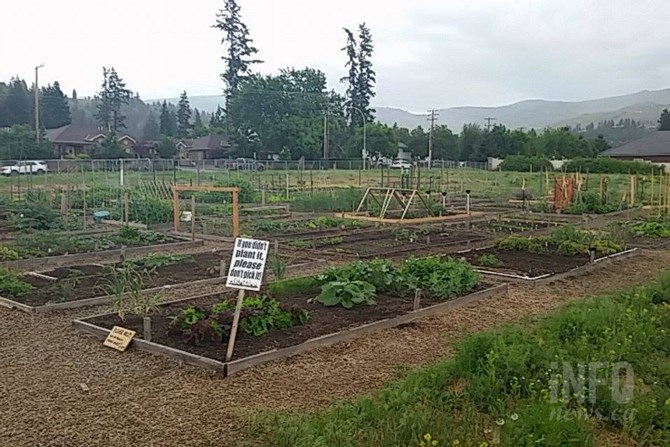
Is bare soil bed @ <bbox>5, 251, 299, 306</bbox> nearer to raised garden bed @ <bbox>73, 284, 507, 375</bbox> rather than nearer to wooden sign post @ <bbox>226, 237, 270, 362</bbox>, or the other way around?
raised garden bed @ <bbox>73, 284, 507, 375</bbox>

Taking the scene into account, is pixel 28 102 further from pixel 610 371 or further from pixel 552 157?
pixel 610 371

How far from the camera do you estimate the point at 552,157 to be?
56500mm

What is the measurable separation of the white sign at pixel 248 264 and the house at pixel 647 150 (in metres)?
59.8

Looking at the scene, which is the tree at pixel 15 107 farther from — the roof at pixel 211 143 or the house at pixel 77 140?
the roof at pixel 211 143

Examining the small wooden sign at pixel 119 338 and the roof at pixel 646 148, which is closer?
the small wooden sign at pixel 119 338

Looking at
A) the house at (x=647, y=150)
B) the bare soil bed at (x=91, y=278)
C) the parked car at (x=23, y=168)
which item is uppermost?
the house at (x=647, y=150)

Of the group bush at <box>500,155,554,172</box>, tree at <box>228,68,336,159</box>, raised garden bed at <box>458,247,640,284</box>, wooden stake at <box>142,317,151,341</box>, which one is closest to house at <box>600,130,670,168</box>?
bush at <box>500,155,554,172</box>

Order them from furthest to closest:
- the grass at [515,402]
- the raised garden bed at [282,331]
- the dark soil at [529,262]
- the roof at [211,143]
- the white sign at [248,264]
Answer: the roof at [211,143], the dark soil at [529,262], the raised garden bed at [282,331], the white sign at [248,264], the grass at [515,402]

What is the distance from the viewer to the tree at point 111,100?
8494cm

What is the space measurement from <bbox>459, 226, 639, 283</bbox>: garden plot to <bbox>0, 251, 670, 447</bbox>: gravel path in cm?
292

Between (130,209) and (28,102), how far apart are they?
69167mm

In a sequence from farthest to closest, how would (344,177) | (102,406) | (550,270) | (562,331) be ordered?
(344,177) < (550,270) < (562,331) < (102,406)

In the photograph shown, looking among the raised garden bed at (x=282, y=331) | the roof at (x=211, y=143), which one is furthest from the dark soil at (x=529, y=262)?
the roof at (x=211, y=143)

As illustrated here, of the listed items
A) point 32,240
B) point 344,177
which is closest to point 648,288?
point 32,240
